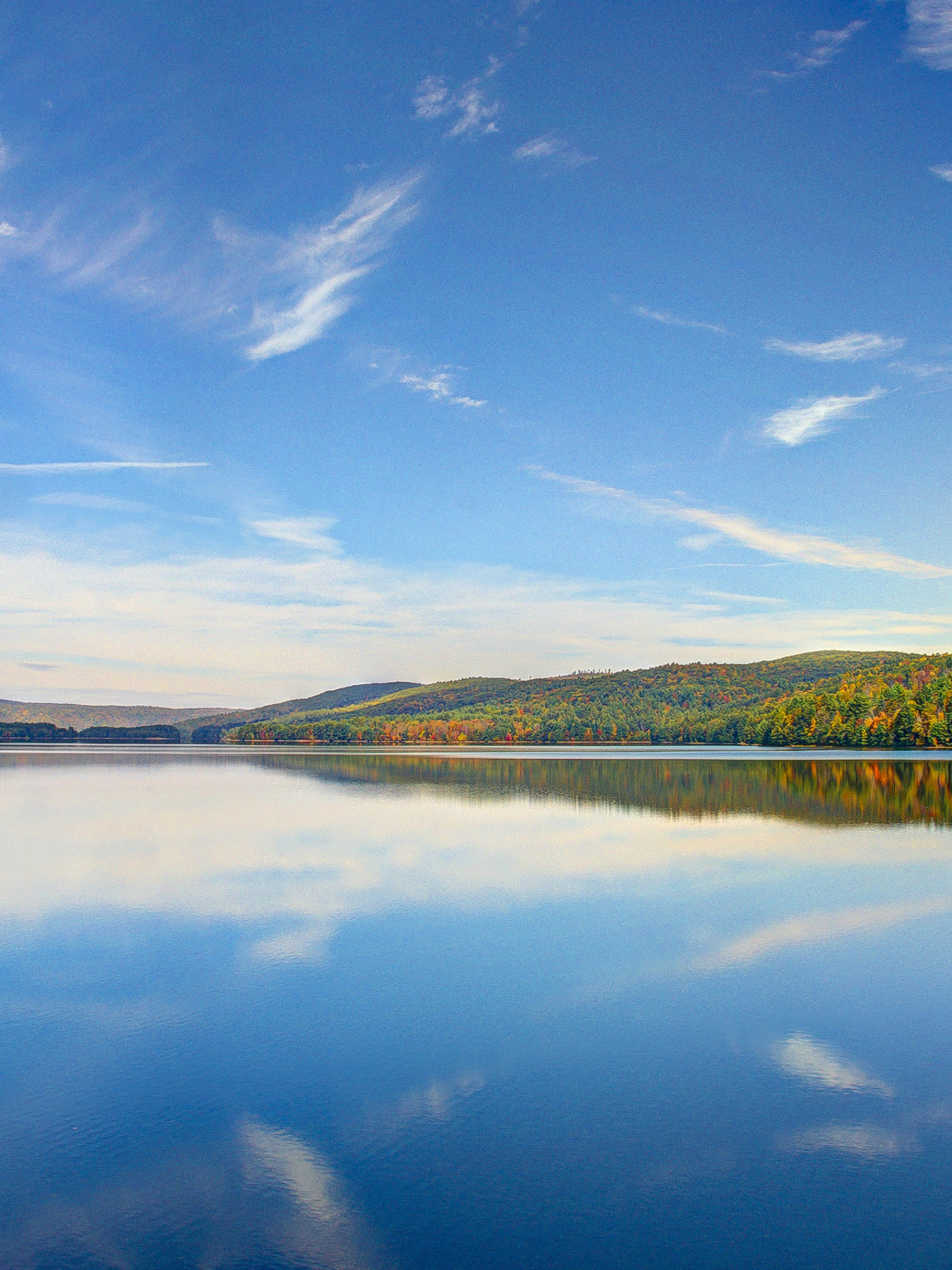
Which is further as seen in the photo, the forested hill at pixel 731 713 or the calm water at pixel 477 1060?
the forested hill at pixel 731 713

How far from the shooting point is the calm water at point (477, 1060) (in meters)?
6.09

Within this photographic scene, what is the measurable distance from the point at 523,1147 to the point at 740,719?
13614 cm

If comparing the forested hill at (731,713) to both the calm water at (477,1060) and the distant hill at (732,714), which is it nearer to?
the distant hill at (732,714)

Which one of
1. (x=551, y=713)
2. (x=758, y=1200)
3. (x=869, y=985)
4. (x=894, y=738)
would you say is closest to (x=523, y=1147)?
(x=758, y=1200)

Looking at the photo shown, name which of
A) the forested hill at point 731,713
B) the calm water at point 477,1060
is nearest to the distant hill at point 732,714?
the forested hill at point 731,713

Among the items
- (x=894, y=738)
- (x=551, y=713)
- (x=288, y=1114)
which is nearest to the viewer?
(x=288, y=1114)

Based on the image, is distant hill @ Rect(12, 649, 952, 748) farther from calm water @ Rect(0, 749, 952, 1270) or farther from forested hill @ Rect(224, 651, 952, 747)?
calm water @ Rect(0, 749, 952, 1270)

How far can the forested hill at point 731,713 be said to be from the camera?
324ft

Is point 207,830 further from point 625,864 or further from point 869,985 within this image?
point 869,985

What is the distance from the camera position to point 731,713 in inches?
6004

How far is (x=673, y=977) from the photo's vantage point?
11883 mm

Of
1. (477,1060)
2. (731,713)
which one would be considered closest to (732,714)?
(731,713)

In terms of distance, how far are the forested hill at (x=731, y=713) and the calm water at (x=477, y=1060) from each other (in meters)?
85.5

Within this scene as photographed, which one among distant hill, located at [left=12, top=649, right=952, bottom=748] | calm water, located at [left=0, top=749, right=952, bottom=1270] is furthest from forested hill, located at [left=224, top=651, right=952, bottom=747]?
calm water, located at [left=0, top=749, right=952, bottom=1270]
